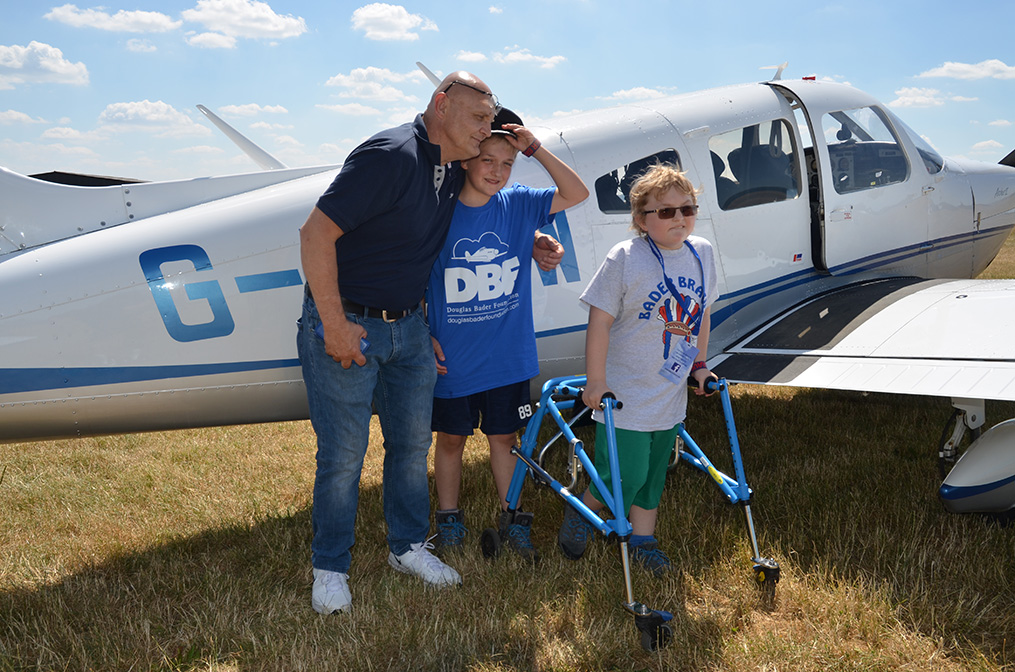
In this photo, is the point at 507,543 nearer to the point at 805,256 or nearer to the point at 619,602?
the point at 619,602

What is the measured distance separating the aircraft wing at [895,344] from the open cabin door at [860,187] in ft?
1.26

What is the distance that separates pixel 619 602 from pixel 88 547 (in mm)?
3065

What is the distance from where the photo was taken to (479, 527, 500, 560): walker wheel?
3.70 meters


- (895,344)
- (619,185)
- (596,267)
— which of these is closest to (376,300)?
(596,267)

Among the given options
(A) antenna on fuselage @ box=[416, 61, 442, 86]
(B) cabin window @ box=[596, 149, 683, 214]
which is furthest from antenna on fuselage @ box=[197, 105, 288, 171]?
(B) cabin window @ box=[596, 149, 683, 214]

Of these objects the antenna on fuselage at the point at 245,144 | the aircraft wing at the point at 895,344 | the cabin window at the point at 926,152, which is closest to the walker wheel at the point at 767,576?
the aircraft wing at the point at 895,344

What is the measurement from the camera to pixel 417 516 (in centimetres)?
356

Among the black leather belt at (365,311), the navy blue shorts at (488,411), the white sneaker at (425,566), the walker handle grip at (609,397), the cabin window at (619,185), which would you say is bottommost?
the white sneaker at (425,566)

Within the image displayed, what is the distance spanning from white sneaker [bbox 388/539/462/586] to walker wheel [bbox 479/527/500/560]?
255 millimetres

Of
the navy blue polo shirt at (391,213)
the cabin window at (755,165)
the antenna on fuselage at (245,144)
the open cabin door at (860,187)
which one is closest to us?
the navy blue polo shirt at (391,213)

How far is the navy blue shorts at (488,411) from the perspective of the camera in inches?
140

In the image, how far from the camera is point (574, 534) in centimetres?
353

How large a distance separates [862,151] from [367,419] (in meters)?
4.34

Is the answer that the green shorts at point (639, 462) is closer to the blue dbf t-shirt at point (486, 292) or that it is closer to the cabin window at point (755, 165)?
the blue dbf t-shirt at point (486, 292)
